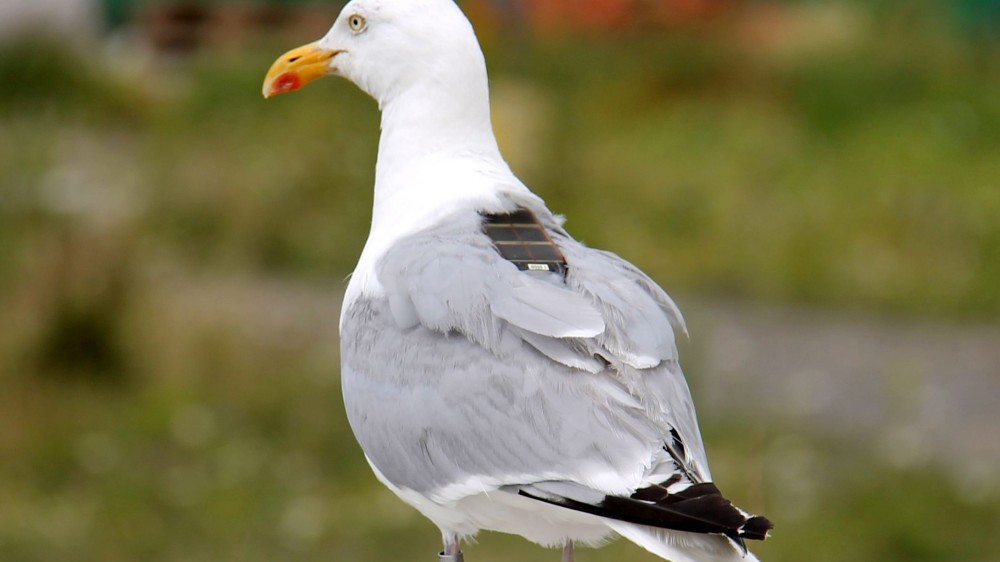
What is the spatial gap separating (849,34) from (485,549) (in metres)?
4.45

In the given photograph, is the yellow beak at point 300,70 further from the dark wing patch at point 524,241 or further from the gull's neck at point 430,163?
the dark wing patch at point 524,241

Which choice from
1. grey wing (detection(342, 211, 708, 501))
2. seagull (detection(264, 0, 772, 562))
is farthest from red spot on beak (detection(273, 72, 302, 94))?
grey wing (detection(342, 211, 708, 501))

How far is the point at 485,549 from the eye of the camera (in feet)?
11.8

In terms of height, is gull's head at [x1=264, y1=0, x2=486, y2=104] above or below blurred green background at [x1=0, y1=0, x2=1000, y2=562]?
above

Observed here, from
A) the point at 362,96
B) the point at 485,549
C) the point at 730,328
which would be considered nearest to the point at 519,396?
the point at 485,549

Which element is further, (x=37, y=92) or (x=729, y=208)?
(x=37, y=92)

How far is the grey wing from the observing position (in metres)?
1.66

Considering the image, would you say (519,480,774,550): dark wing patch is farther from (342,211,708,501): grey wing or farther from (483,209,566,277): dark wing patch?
(483,209,566,277): dark wing patch

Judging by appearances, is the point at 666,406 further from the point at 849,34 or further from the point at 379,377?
the point at 849,34

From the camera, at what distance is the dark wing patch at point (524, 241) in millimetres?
1835

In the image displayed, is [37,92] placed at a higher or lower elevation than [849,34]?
lower

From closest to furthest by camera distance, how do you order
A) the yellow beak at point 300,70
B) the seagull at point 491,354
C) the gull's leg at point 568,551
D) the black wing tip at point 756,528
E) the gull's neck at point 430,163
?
the black wing tip at point 756,528 < the seagull at point 491,354 < the gull's leg at point 568,551 < the gull's neck at point 430,163 < the yellow beak at point 300,70

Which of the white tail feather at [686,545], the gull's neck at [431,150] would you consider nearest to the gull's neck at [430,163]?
the gull's neck at [431,150]

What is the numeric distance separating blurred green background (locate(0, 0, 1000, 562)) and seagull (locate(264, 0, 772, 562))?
1.68 metres
